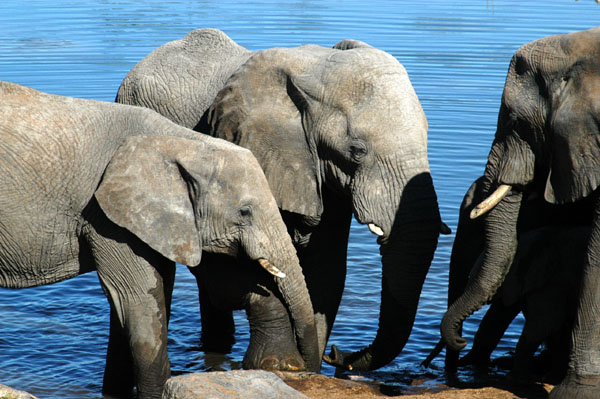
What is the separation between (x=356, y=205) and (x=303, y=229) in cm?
59

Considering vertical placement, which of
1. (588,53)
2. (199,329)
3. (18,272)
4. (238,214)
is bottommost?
(199,329)

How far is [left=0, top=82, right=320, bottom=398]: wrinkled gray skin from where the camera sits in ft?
17.7

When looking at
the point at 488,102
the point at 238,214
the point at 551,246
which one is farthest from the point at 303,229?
the point at 488,102

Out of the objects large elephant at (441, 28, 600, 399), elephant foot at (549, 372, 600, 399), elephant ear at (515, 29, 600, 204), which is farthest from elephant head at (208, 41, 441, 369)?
elephant foot at (549, 372, 600, 399)

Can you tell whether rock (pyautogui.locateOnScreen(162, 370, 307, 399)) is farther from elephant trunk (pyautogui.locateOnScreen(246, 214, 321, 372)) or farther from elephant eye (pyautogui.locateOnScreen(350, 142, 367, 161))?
elephant eye (pyautogui.locateOnScreen(350, 142, 367, 161))

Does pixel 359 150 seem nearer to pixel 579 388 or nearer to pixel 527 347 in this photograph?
pixel 527 347

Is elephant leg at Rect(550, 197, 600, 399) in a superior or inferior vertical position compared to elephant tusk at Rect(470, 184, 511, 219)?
inferior

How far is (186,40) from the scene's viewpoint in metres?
7.23

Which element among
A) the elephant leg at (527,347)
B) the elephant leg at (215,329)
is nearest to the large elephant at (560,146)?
the elephant leg at (527,347)

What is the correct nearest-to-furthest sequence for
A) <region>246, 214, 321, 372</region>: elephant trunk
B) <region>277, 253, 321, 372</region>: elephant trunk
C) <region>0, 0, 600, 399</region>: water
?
<region>246, 214, 321, 372</region>: elephant trunk, <region>277, 253, 321, 372</region>: elephant trunk, <region>0, 0, 600, 399</region>: water

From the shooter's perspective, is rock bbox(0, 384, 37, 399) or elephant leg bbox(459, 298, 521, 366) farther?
elephant leg bbox(459, 298, 521, 366)

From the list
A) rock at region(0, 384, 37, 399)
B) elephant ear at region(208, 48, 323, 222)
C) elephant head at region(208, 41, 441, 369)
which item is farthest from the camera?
elephant ear at region(208, 48, 323, 222)

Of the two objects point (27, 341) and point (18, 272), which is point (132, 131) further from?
point (27, 341)

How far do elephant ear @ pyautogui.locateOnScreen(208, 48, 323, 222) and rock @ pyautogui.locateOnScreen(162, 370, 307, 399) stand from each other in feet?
4.57
